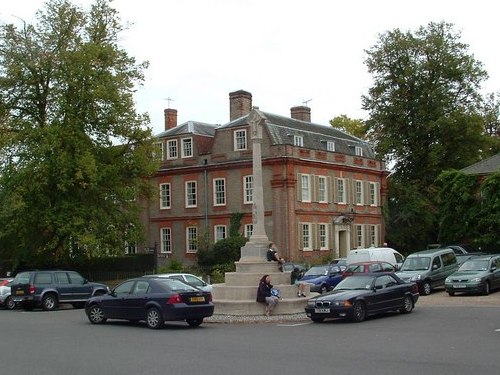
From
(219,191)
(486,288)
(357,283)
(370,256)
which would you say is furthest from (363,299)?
(219,191)

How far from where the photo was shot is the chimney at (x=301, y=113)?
64938 mm

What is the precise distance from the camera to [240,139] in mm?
55500

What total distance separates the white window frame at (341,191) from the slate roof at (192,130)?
11.5 meters

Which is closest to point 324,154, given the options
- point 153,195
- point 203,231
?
point 203,231

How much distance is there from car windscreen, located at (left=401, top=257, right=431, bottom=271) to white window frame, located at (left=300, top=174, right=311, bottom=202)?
70.0 ft

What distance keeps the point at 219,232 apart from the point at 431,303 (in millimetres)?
29995

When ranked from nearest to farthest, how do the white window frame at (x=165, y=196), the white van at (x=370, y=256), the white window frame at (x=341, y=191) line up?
the white van at (x=370, y=256) < the white window frame at (x=341, y=191) < the white window frame at (x=165, y=196)

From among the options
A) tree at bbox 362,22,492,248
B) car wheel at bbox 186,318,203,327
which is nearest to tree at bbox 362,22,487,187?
tree at bbox 362,22,492,248

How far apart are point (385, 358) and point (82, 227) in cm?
3049

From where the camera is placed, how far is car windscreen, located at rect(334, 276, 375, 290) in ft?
74.8

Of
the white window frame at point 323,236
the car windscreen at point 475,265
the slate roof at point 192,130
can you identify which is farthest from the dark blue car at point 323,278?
the slate roof at point 192,130

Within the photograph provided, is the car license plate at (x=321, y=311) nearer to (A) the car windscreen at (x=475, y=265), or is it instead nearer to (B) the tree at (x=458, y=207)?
(A) the car windscreen at (x=475, y=265)

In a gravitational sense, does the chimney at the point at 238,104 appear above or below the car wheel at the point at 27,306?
above

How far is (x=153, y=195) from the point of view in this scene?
47.8 m
